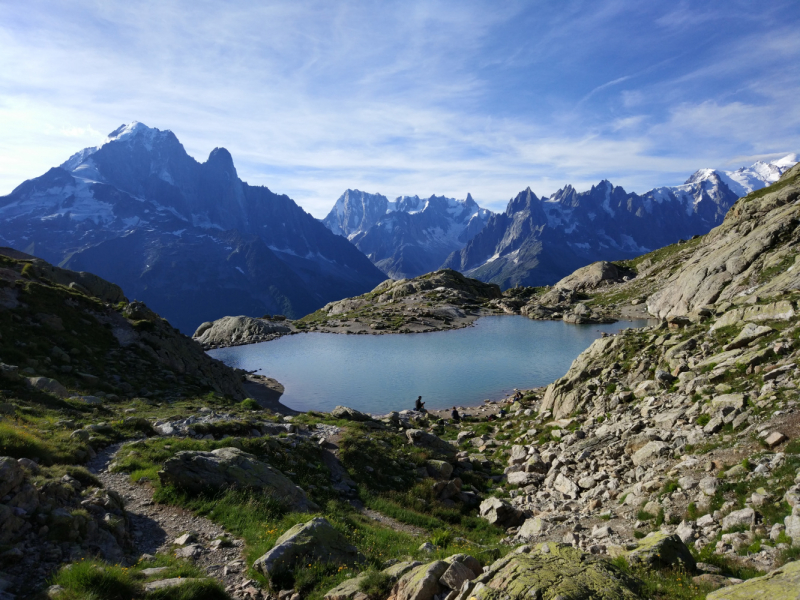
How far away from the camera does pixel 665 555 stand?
11305mm

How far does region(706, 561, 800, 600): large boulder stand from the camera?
780 cm

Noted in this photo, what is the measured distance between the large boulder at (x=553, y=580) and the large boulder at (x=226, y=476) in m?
10.0

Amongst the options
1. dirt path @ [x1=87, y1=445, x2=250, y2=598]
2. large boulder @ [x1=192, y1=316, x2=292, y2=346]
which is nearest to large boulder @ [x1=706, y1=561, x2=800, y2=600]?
dirt path @ [x1=87, y1=445, x2=250, y2=598]

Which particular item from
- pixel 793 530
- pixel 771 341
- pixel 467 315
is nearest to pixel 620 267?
pixel 467 315

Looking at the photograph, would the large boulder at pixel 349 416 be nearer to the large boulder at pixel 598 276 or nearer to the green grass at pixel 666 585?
the green grass at pixel 666 585

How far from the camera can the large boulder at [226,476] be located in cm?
1653

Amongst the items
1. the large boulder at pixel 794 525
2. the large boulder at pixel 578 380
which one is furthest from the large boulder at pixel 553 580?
the large boulder at pixel 578 380

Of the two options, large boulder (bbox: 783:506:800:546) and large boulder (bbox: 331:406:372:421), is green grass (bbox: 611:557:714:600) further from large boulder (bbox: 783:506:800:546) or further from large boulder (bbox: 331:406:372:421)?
large boulder (bbox: 331:406:372:421)

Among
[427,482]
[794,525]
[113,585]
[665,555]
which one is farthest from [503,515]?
[113,585]

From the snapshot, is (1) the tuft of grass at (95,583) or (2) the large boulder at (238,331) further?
(2) the large boulder at (238,331)

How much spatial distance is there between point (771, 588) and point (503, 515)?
46.5 feet

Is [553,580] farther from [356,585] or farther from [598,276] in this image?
[598,276]

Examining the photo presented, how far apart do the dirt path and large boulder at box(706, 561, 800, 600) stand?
440 inches

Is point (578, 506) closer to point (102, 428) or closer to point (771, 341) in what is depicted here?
point (771, 341)
